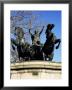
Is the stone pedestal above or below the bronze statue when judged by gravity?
below

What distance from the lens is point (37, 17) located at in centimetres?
142

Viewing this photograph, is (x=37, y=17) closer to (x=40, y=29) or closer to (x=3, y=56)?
(x=40, y=29)

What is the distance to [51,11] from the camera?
56.1 inches

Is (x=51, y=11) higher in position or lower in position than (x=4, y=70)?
higher

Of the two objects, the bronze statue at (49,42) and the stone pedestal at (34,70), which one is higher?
the bronze statue at (49,42)

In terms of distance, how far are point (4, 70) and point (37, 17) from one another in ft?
0.99

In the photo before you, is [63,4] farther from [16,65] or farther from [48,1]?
[16,65]

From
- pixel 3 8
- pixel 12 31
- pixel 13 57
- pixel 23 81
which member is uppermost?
pixel 3 8

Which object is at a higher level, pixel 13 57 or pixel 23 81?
pixel 13 57

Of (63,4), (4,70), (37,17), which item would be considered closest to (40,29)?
(37,17)

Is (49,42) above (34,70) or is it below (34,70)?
above

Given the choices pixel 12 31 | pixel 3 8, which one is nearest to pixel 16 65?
pixel 12 31

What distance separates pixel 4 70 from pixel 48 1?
40cm

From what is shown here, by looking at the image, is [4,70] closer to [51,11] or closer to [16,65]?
[16,65]
